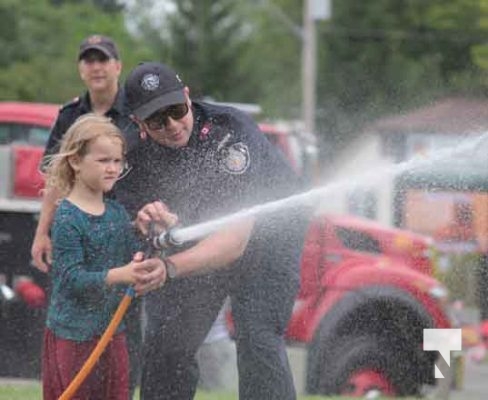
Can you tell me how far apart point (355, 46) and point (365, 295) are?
40836 mm

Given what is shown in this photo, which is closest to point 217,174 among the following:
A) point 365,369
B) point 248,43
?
point 365,369

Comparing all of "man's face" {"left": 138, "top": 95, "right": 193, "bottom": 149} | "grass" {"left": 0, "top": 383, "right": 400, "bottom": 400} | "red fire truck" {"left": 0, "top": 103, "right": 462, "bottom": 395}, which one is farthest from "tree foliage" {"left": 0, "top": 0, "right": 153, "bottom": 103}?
"man's face" {"left": 138, "top": 95, "right": 193, "bottom": 149}

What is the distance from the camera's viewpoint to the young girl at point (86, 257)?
589cm

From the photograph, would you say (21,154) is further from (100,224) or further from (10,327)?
(100,224)

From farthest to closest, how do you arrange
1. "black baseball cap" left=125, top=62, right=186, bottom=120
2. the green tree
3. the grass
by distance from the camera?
the green tree → the grass → "black baseball cap" left=125, top=62, right=186, bottom=120

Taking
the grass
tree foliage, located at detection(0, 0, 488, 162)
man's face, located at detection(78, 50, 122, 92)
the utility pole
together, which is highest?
tree foliage, located at detection(0, 0, 488, 162)

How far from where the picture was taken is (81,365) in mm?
5984

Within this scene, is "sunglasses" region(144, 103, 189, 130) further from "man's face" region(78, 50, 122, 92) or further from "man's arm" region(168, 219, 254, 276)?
"man's face" region(78, 50, 122, 92)

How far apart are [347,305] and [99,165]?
371 centimetres

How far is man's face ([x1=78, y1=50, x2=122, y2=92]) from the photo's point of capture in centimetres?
746

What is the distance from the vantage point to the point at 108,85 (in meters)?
7.44

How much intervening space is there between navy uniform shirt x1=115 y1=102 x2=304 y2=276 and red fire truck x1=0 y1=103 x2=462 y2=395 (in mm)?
2949

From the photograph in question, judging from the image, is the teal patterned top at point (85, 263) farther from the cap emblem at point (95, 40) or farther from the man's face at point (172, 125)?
Result: the cap emblem at point (95, 40)

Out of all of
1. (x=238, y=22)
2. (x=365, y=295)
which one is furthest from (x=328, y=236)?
(x=238, y=22)
